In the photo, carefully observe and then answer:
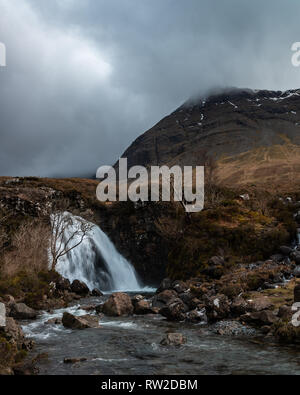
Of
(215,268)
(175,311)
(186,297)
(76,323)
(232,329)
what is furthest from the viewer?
(215,268)

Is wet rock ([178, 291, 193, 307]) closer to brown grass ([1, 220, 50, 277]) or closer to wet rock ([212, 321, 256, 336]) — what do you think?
wet rock ([212, 321, 256, 336])

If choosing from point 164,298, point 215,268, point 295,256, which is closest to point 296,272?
point 295,256

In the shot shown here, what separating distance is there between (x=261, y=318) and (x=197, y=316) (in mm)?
5259

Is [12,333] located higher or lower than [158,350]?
higher

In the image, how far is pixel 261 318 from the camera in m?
20.7

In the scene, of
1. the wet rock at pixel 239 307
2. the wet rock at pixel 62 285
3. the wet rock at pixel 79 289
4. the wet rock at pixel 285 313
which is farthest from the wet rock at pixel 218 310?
the wet rock at pixel 79 289

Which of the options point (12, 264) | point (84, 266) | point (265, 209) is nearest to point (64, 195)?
point (84, 266)

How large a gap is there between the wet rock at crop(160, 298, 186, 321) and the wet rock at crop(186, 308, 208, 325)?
2.02 feet

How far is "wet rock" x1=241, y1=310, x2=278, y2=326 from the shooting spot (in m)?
20.2

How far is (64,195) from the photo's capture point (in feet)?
253

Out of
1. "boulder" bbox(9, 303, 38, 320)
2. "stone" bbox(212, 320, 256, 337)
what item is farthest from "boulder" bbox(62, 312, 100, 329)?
"stone" bbox(212, 320, 256, 337)

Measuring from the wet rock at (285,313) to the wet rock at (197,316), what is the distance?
5.53 m

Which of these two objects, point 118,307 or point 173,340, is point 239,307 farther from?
point 118,307

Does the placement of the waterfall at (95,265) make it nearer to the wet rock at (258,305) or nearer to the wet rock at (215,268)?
the wet rock at (215,268)
